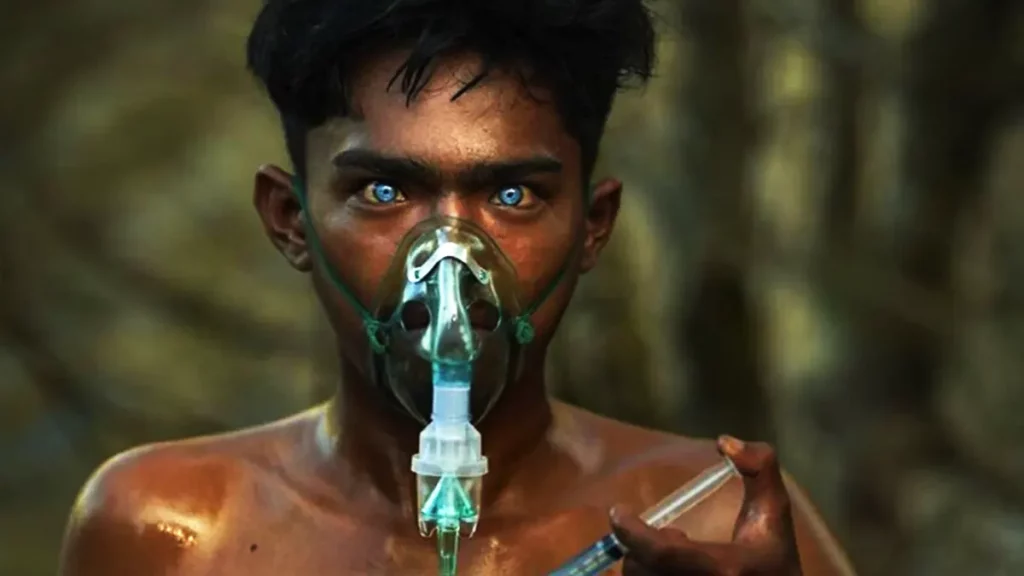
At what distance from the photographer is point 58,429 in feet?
11.8

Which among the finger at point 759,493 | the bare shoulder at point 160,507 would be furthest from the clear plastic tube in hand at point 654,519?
the bare shoulder at point 160,507

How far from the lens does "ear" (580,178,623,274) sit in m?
1.63

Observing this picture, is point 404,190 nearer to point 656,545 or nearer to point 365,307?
point 365,307

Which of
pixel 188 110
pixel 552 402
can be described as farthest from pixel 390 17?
pixel 188 110

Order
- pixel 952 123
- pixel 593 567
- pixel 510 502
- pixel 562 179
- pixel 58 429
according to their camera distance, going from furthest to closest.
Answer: pixel 58 429 → pixel 952 123 → pixel 510 502 → pixel 562 179 → pixel 593 567

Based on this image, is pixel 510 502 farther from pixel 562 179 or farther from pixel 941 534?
pixel 941 534

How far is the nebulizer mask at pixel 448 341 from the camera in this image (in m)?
1.37

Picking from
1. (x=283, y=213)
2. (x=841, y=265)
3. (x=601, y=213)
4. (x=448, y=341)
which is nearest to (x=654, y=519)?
(x=448, y=341)

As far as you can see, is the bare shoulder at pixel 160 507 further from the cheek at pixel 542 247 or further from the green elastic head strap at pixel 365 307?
the cheek at pixel 542 247

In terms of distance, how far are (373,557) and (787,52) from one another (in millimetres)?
1853

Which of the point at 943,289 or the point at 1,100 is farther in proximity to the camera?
the point at 1,100

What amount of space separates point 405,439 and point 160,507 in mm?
258

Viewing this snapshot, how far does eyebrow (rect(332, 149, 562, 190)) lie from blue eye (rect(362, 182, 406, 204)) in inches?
0.5

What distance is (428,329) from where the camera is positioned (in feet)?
4.56
